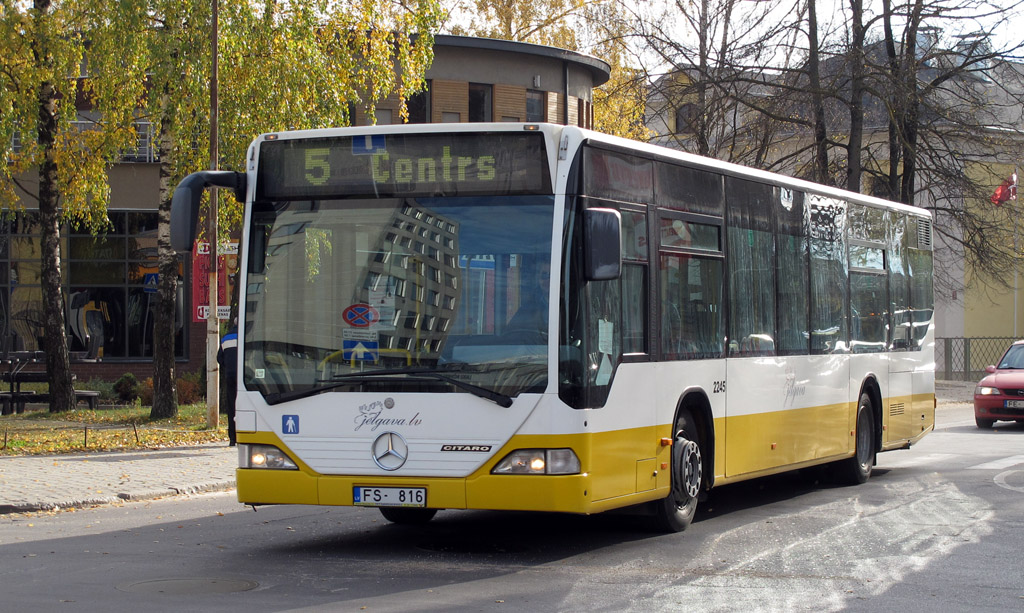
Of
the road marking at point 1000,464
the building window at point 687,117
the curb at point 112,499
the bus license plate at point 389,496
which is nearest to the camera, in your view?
the bus license plate at point 389,496

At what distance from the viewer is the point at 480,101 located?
39.9 m

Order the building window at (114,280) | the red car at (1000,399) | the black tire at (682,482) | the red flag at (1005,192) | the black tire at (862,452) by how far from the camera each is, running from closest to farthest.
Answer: the black tire at (682,482) < the black tire at (862,452) < the red car at (1000,399) < the red flag at (1005,192) < the building window at (114,280)

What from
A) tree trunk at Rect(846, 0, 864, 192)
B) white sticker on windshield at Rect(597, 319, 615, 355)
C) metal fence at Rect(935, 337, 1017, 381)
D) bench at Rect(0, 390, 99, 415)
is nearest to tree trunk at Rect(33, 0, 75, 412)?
bench at Rect(0, 390, 99, 415)

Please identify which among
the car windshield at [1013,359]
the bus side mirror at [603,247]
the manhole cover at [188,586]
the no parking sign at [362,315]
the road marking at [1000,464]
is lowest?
the road marking at [1000,464]

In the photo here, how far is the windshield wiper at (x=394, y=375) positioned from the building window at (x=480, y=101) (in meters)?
31.2

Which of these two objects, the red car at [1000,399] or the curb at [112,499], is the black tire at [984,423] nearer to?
the red car at [1000,399]

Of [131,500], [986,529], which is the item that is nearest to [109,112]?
[131,500]

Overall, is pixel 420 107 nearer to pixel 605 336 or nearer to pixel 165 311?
pixel 165 311

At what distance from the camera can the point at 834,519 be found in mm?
11570

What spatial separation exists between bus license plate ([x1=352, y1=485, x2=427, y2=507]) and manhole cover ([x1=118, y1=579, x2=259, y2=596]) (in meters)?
1.03

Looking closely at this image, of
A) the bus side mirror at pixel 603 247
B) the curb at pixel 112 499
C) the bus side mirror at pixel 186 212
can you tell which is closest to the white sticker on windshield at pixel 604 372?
the bus side mirror at pixel 603 247

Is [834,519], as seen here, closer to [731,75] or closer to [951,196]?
[731,75]

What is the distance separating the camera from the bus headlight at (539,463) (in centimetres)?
877

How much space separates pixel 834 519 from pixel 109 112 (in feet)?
53.3
